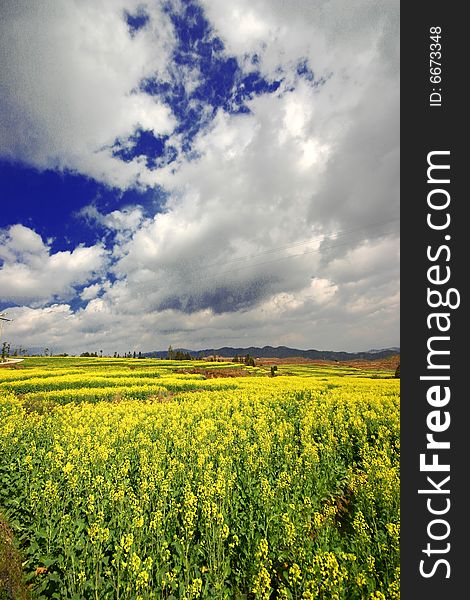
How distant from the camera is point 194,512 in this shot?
5.80 meters

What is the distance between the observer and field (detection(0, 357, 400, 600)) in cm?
439

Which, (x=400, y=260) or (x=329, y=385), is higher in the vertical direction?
(x=400, y=260)

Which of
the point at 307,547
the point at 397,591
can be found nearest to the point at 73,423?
the point at 307,547

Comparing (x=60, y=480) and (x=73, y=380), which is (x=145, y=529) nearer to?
(x=60, y=480)

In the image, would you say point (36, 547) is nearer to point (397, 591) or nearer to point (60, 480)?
point (60, 480)

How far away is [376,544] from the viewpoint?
5301 mm

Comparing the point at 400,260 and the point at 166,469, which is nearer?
the point at 400,260

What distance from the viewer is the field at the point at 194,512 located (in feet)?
14.4

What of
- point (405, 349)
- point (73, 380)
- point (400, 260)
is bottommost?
point (73, 380)

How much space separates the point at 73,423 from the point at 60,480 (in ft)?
18.3

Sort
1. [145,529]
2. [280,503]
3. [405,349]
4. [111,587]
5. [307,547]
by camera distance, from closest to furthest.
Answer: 1. [405,349]
2. [111,587]
3. [307,547]
4. [145,529]
5. [280,503]

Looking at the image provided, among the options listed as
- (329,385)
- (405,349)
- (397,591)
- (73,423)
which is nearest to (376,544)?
(397,591)

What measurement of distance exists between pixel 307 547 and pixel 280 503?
1.20 m

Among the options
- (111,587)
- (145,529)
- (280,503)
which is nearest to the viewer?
(111,587)
